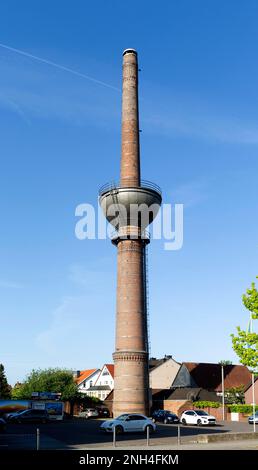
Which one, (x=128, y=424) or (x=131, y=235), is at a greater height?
(x=131, y=235)

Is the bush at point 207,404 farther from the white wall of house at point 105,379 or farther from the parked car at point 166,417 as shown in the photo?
the white wall of house at point 105,379

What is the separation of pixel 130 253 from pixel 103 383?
5151 centimetres

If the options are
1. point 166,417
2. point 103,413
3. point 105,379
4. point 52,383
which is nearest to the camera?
point 166,417

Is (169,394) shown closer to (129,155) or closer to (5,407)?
(5,407)

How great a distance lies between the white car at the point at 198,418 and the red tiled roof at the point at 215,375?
89.3 feet

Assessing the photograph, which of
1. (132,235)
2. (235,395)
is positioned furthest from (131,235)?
(235,395)

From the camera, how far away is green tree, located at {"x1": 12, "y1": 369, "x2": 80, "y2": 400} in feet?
236

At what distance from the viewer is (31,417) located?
49.9 meters

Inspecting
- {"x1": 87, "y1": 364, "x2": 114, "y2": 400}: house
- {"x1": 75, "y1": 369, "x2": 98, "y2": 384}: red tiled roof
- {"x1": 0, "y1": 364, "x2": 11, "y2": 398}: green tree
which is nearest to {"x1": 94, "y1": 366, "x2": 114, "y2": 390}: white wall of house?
{"x1": 87, "y1": 364, "x2": 114, "y2": 400}: house

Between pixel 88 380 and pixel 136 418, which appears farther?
pixel 88 380

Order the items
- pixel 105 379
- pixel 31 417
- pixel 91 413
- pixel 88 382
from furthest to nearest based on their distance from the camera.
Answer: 1. pixel 88 382
2. pixel 105 379
3. pixel 91 413
4. pixel 31 417

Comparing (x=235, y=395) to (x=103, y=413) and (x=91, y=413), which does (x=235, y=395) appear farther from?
(x=91, y=413)

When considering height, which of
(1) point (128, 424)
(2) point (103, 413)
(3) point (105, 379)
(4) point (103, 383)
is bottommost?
(2) point (103, 413)

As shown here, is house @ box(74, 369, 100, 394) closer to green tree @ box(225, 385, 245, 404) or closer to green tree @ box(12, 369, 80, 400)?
green tree @ box(12, 369, 80, 400)
